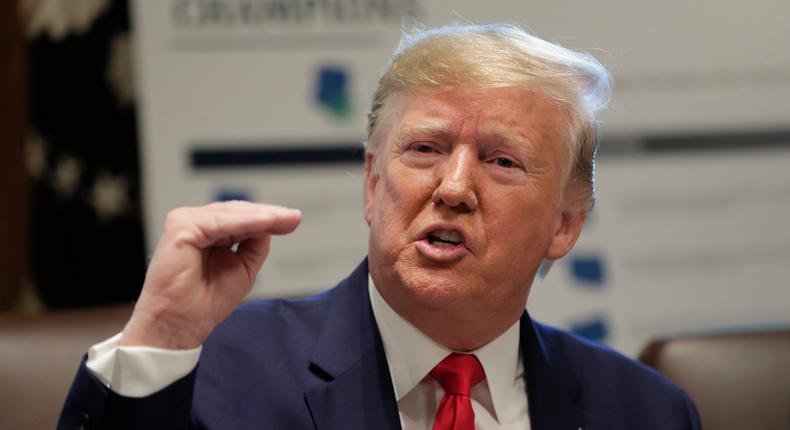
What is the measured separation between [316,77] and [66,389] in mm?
1701

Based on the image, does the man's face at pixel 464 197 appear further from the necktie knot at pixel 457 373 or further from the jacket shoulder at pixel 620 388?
the jacket shoulder at pixel 620 388

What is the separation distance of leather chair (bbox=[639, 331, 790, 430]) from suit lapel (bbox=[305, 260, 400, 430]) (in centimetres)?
78

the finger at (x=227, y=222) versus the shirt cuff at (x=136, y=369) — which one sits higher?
the finger at (x=227, y=222)

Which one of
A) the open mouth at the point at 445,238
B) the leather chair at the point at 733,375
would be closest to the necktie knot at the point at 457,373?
the open mouth at the point at 445,238

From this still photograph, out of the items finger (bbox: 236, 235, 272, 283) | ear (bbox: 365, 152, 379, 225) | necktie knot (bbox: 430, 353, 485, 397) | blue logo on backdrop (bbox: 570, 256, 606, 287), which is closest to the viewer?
finger (bbox: 236, 235, 272, 283)

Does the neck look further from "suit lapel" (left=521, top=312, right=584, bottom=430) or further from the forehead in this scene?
the forehead

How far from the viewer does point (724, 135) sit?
3.92 m

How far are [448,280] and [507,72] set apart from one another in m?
0.43

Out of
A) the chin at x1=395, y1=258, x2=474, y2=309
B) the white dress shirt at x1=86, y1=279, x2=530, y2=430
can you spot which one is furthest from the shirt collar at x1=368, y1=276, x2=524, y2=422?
the chin at x1=395, y1=258, x2=474, y2=309

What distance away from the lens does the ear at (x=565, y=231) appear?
7.61 feet

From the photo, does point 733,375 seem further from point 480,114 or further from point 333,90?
point 333,90

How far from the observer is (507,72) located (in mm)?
2145

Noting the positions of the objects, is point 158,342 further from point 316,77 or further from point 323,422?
point 316,77

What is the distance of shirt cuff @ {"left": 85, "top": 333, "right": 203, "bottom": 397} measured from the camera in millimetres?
1696
